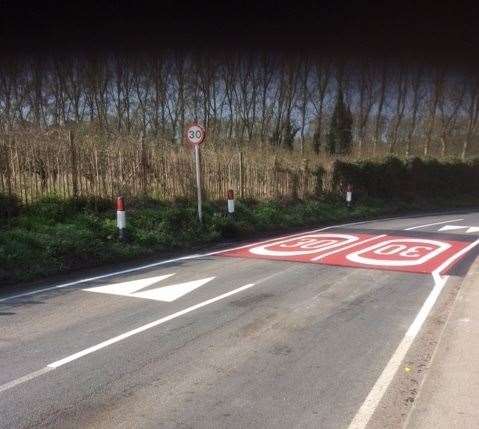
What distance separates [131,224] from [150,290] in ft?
16.7

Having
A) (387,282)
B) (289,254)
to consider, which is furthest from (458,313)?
(289,254)

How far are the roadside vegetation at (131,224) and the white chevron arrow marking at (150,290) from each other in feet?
5.51

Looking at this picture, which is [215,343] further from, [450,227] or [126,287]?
[450,227]

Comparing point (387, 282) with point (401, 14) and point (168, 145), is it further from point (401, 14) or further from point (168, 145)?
point (168, 145)

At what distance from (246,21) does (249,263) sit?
6.66 m

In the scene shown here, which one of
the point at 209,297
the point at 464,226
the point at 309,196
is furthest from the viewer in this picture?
the point at 309,196

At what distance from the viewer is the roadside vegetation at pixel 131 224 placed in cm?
966

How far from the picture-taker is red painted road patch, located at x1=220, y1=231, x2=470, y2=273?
408 inches

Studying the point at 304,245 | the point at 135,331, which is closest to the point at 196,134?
the point at 304,245

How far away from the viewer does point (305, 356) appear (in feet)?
17.0

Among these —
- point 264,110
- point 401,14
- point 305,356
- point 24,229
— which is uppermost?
point 264,110

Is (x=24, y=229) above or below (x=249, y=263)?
above

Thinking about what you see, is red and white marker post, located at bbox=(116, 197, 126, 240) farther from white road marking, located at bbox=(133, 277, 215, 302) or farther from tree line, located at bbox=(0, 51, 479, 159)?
tree line, located at bbox=(0, 51, 479, 159)

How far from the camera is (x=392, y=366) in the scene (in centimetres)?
498
